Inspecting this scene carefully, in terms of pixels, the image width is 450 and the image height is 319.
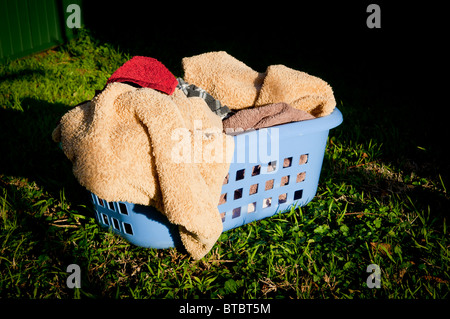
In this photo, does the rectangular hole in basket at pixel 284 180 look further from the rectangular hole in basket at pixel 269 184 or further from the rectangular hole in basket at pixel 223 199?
the rectangular hole in basket at pixel 223 199

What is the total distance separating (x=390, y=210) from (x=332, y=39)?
2546 millimetres

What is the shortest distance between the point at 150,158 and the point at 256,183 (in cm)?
49

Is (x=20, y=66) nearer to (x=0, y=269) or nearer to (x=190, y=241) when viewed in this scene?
(x=0, y=269)

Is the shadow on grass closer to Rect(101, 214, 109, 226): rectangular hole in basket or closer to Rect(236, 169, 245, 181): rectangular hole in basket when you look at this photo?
Rect(101, 214, 109, 226): rectangular hole in basket

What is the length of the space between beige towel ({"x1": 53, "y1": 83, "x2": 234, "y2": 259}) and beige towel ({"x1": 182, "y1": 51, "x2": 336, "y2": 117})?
51 cm

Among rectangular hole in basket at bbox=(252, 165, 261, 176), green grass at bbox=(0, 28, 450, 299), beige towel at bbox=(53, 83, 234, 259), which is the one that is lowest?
green grass at bbox=(0, 28, 450, 299)

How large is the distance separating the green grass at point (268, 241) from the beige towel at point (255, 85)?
53 cm

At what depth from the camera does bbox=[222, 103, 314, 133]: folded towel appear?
157cm

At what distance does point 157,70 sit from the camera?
160cm

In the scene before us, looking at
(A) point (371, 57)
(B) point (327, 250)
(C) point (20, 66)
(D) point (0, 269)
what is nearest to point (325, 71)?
(A) point (371, 57)

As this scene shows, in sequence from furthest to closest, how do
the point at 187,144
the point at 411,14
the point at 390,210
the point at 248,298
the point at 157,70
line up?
the point at 411,14, the point at 390,210, the point at 157,70, the point at 248,298, the point at 187,144

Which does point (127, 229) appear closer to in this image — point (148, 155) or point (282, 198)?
point (148, 155)

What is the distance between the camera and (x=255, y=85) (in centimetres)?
188

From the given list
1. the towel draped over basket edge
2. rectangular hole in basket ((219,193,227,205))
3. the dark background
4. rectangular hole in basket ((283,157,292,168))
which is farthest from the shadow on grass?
the dark background
